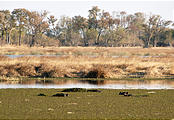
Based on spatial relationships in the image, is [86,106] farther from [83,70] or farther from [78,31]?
[78,31]

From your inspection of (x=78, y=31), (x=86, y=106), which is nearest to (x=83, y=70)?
(x=86, y=106)

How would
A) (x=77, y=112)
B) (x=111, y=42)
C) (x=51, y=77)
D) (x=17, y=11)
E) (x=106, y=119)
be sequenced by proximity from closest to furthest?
(x=106, y=119)
(x=77, y=112)
(x=51, y=77)
(x=17, y=11)
(x=111, y=42)

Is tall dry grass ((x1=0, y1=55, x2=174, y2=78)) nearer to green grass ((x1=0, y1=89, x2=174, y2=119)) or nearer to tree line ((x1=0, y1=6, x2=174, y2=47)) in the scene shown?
green grass ((x1=0, y1=89, x2=174, y2=119))

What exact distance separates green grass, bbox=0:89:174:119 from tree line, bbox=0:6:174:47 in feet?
252

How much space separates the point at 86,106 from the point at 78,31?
92155 millimetres

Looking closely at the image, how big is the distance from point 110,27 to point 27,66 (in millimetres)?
78818

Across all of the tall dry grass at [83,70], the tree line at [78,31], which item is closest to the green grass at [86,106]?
the tall dry grass at [83,70]

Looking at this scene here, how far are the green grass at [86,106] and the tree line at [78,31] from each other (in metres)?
76.8

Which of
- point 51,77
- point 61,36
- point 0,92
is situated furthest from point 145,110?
point 61,36

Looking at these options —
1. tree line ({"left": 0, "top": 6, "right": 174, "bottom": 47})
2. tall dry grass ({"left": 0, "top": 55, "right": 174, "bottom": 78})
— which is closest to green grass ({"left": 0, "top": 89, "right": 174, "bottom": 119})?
tall dry grass ({"left": 0, "top": 55, "right": 174, "bottom": 78})

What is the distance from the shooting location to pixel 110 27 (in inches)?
4230

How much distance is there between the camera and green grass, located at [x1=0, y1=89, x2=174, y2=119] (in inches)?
473

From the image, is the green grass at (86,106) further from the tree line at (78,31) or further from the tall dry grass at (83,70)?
the tree line at (78,31)

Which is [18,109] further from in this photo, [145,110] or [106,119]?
[145,110]
